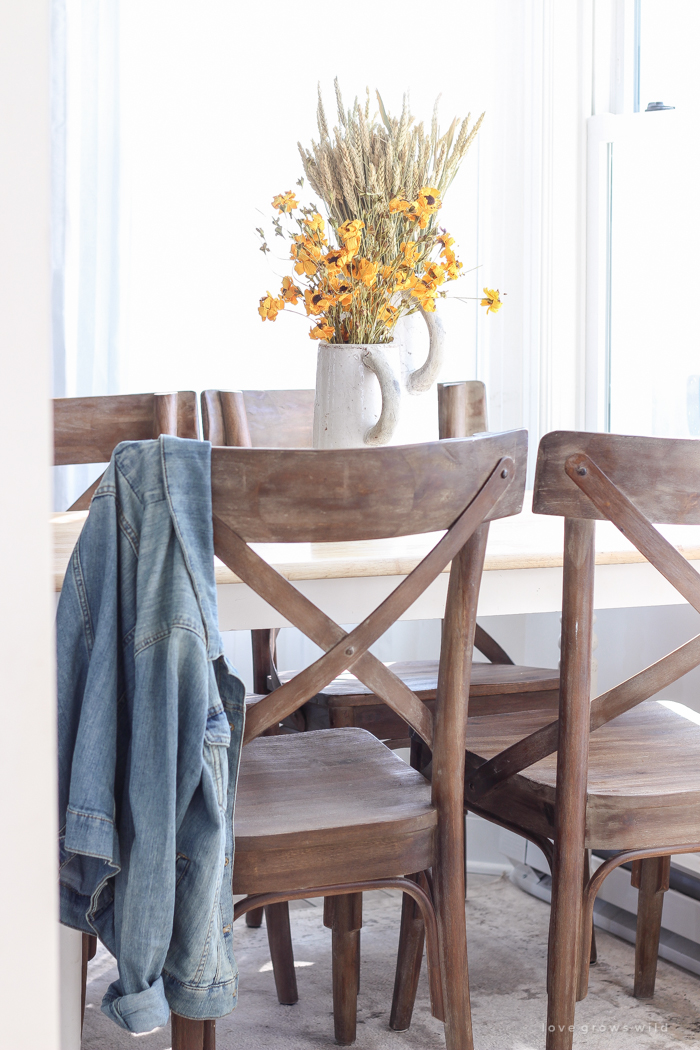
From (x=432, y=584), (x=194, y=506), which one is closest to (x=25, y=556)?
(x=194, y=506)

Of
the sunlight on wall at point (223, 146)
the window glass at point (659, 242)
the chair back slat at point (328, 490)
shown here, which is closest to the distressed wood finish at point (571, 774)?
the chair back slat at point (328, 490)

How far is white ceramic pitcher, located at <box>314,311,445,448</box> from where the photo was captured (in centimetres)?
152

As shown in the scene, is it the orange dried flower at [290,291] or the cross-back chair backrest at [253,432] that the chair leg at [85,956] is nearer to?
the cross-back chair backrest at [253,432]

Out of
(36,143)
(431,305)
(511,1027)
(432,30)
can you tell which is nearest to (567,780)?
(511,1027)

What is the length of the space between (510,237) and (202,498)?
1568mm

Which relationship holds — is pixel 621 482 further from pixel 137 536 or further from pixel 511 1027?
pixel 511 1027

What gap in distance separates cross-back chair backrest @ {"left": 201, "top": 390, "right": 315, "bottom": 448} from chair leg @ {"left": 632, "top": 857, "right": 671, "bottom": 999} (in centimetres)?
99

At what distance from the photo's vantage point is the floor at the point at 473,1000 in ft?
5.18

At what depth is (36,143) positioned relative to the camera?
0.49m

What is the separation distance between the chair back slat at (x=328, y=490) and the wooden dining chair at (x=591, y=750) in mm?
178

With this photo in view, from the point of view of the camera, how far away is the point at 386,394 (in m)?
1.51

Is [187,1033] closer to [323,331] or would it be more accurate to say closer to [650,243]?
[323,331]

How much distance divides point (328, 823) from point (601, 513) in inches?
17.4

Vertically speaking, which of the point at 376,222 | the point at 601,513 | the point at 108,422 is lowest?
the point at 601,513
